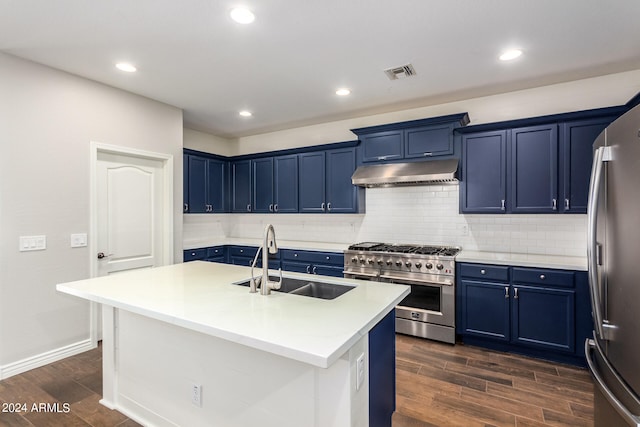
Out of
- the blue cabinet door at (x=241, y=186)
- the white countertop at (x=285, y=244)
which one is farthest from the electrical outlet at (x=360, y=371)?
the blue cabinet door at (x=241, y=186)

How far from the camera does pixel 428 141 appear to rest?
3.74m

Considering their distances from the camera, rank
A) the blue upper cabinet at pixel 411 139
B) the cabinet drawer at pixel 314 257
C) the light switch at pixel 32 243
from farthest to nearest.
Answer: the cabinet drawer at pixel 314 257
the blue upper cabinet at pixel 411 139
the light switch at pixel 32 243

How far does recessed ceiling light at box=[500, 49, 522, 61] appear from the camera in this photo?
8.69 feet

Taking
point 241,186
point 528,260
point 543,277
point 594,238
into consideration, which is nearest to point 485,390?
point 543,277

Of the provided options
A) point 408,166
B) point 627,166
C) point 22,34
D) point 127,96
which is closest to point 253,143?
point 127,96

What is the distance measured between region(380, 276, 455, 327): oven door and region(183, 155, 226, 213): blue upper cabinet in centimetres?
298

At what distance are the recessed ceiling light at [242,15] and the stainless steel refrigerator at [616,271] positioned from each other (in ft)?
6.93

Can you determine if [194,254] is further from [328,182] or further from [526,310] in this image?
[526,310]

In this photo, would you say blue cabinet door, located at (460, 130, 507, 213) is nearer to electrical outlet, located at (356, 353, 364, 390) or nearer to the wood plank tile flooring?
the wood plank tile flooring

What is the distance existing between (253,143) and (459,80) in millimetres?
3537

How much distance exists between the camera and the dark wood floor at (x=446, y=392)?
214cm

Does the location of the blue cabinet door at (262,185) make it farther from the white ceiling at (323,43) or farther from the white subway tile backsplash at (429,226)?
the white ceiling at (323,43)

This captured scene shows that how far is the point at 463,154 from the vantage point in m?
3.57

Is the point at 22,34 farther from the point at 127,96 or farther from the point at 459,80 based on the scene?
the point at 459,80
